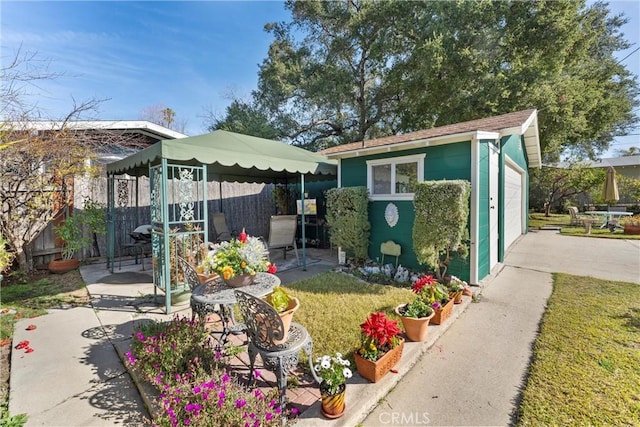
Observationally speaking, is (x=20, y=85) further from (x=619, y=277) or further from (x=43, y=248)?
(x=619, y=277)

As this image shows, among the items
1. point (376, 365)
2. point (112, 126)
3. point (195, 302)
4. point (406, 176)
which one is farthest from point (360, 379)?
point (112, 126)

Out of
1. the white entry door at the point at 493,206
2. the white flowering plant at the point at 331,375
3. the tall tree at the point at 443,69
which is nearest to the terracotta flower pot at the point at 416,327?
the white flowering plant at the point at 331,375

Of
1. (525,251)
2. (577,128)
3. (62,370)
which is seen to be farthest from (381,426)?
(577,128)

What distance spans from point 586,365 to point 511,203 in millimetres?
7331

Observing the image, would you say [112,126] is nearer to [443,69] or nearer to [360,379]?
[360,379]

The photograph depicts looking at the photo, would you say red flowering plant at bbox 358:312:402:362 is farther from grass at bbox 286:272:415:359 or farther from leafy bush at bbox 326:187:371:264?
leafy bush at bbox 326:187:371:264

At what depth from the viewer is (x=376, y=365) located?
8.04ft

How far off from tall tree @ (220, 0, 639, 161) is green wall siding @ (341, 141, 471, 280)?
8317mm

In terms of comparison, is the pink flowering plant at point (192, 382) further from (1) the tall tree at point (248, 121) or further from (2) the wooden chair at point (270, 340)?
(1) the tall tree at point (248, 121)

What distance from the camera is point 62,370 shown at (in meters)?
2.69

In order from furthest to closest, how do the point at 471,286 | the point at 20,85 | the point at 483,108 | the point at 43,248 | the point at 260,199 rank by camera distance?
the point at 483,108, the point at 260,199, the point at 43,248, the point at 471,286, the point at 20,85

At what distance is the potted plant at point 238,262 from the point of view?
2641mm

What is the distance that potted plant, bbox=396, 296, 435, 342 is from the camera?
316 centimetres

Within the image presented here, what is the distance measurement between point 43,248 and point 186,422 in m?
6.93
